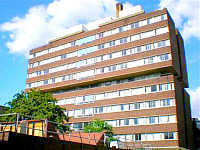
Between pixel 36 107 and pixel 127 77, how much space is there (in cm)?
2022

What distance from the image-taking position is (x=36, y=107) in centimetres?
4544

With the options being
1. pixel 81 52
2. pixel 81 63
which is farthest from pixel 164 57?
pixel 81 52

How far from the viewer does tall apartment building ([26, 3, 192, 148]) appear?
49938 millimetres

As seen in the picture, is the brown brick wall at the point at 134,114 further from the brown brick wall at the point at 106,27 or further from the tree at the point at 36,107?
the brown brick wall at the point at 106,27

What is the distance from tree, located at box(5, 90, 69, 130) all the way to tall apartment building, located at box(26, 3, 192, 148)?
3.93 metres

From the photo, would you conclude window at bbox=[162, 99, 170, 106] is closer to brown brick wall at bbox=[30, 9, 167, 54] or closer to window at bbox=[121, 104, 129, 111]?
window at bbox=[121, 104, 129, 111]

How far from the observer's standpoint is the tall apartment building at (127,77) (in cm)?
4994

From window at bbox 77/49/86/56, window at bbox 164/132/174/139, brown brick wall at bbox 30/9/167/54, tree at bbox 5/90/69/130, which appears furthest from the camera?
window at bbox 77/49/86/56

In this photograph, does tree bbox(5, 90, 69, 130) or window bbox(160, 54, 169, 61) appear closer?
tree bbox(5, 90, 69, 130)

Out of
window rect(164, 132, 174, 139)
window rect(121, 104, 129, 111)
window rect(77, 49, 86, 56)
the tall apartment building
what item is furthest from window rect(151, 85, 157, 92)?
window rect(77, 49, 86, 56)

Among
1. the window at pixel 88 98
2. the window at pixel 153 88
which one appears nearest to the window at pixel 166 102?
the window at pixel 153 88

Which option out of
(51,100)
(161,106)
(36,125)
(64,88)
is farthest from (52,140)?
(64,88)

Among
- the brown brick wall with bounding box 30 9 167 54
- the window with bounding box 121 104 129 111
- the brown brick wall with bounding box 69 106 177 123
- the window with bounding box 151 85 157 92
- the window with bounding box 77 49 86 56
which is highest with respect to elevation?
the brown brick wall with bounding box 30 9 167 54

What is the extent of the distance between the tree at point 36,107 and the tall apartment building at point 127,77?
393 cm
